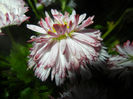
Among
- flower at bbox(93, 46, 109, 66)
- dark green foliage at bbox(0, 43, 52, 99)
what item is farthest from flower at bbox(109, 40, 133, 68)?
dark green foliage at bbox(0, 43, 52, 99)

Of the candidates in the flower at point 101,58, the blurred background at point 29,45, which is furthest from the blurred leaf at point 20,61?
the flower at point 101,58

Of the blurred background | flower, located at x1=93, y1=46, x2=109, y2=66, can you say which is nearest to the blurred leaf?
the blurred background

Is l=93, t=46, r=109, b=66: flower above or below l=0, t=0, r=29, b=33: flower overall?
below

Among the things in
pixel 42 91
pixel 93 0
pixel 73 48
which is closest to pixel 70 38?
pixel 73 48

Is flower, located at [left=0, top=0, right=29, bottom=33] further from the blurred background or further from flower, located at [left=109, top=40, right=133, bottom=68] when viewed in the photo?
flower, located at [left=109, top=40, right=133, bottom=68]

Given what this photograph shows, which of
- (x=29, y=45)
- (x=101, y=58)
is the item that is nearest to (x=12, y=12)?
→ (x=29, y=45)

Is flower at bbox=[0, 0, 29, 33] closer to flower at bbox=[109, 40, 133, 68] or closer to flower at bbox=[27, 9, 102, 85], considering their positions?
flower at bbox=[27, 9, 102, 85]
